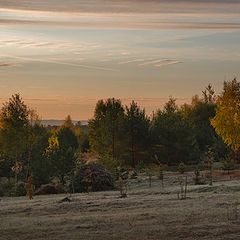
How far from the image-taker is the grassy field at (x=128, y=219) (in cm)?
1466

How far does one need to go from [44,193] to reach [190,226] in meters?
18.8

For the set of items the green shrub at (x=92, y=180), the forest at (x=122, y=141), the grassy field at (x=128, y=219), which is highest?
the forest at (x=122, y=141)

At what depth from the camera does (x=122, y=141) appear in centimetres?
6606

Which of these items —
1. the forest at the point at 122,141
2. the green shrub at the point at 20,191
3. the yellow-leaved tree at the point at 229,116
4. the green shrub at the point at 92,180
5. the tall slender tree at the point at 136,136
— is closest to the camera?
the green shrub at the point at 92,180

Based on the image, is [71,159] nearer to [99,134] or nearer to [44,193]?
[44,193]

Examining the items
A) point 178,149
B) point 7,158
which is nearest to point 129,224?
point 7,158

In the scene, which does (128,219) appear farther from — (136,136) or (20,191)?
(136,136)

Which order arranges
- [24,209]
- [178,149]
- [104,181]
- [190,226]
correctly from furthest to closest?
[178,149]
[104,181]
[24,209]
[190,226]

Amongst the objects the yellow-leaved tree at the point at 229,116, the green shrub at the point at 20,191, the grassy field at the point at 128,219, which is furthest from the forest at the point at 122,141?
the grassy field at the point at 128,219

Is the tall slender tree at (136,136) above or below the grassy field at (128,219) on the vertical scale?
above

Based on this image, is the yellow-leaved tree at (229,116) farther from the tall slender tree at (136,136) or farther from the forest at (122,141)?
the tall slender tree at (136,136)

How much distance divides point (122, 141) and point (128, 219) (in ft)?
161

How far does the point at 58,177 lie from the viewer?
152 ft

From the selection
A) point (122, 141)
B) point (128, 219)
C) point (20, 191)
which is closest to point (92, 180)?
point (20, 191)
